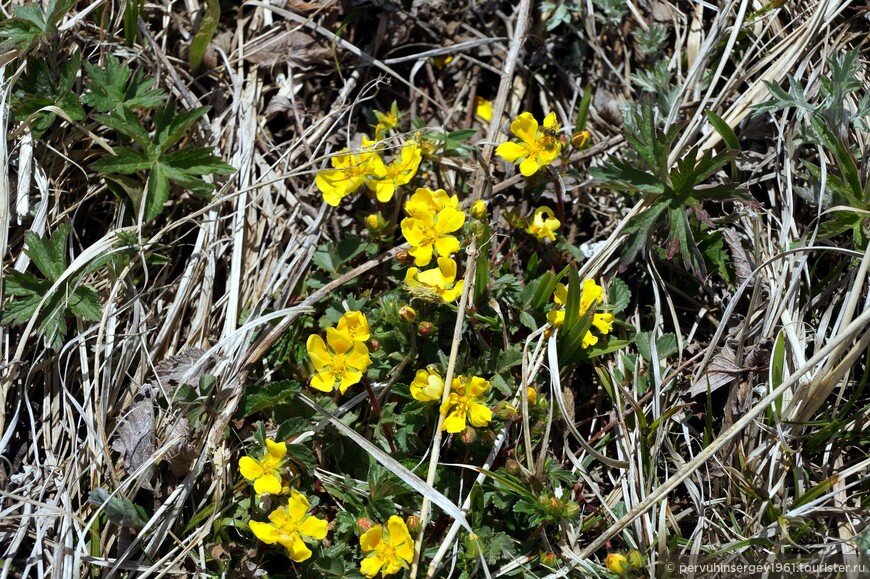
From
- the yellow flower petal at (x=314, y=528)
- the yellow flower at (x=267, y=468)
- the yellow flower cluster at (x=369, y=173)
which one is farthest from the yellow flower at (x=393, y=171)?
the yellow flower petal at (x=314, y=528)

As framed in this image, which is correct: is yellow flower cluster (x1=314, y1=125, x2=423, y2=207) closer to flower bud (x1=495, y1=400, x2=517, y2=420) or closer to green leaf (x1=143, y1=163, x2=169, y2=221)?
green leaf (x1=143, y1=163, x2=169, y2=221)

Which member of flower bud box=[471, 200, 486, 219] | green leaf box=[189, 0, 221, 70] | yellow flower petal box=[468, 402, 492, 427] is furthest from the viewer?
green leaf box=[189, 0, 221, 70]

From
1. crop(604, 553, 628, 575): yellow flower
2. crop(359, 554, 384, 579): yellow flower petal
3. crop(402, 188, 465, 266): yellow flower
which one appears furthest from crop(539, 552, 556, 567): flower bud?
crop(402, 188, 465, 266): yellow flower

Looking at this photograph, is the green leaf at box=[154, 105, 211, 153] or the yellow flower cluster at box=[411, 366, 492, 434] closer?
the yellow flower cluster at box=[411, 366, 492, 434]

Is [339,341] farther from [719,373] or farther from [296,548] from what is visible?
[719,373]

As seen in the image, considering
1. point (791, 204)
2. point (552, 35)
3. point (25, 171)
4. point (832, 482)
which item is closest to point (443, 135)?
point (552, 35)

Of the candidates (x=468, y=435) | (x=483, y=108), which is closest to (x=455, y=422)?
(x=468, y=435)
